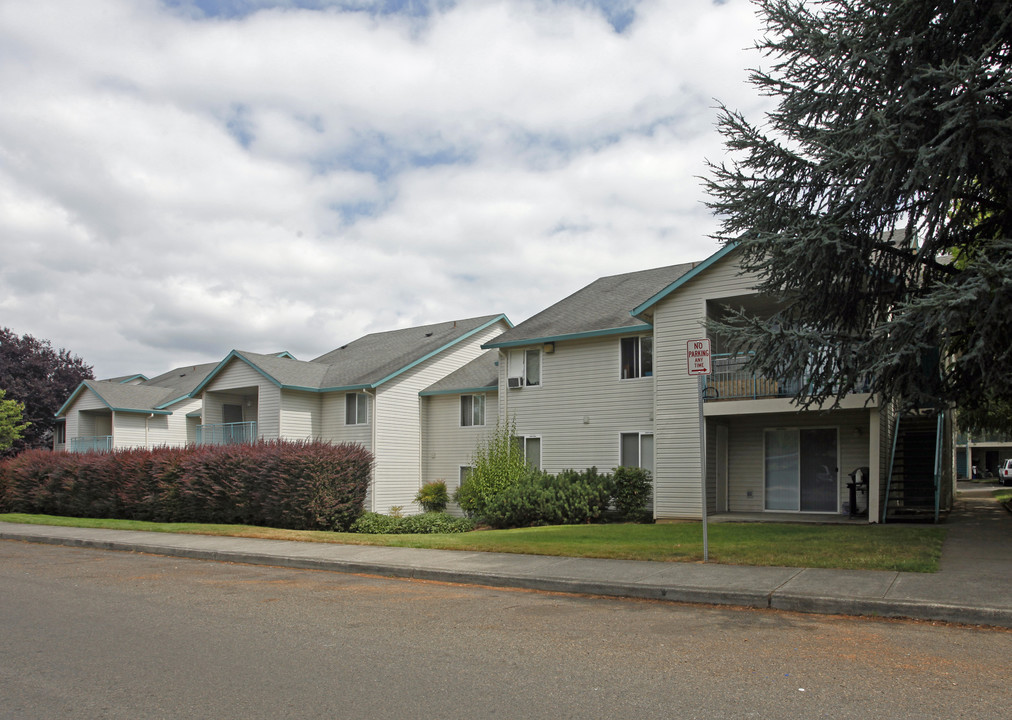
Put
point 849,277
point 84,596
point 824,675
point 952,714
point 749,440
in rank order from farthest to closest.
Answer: point 749,440 < point 849,277 < point 84,596 < point 824,675 < point 952,714

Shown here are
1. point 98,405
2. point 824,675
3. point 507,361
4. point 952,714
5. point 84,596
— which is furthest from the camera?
point 98,405

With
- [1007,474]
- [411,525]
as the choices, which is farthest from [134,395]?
[1007,474]

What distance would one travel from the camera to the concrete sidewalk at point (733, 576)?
8.02 m

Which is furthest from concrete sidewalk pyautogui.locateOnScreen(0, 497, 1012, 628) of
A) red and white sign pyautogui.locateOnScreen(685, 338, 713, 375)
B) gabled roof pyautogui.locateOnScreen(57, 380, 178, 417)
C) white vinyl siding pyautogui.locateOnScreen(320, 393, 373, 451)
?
gabled roof pyautogui.locateOnScreen(57, 380, 178, 417)

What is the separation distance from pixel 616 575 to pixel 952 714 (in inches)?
218

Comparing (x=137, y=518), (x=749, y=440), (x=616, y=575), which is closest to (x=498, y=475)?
(x=749, y=440)

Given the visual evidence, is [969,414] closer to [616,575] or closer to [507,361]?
[507,361]

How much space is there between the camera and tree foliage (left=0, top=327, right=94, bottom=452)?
48.3 meters

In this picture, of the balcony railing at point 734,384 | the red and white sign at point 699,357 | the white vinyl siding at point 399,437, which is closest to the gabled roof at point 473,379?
the white vinyl siding at point 399,437

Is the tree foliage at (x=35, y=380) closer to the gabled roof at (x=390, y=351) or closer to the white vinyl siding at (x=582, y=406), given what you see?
the gabled roof at (x=390, y=351)

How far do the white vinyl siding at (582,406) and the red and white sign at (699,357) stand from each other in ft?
36.9

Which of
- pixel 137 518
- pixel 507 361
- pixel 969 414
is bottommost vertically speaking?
pixel 137 518

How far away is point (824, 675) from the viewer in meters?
5.82

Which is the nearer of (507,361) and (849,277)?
(849,277)
